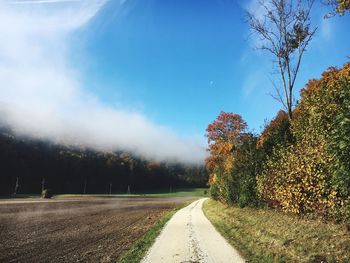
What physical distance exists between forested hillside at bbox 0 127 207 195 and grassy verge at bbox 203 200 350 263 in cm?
7943

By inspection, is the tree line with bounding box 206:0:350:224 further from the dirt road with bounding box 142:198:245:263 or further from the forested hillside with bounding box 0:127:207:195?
the forested hillside with bounding box 0:127:207:195

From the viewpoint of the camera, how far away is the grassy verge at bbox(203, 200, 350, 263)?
35.4 ft

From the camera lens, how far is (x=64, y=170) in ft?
392

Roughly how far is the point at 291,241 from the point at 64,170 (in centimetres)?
11477

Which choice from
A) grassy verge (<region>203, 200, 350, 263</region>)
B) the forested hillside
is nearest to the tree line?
grassy verge (<region>203, 200, 350, 263</region>)

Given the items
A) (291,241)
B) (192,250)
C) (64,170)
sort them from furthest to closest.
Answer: (64,170) < (192,250) < (291,241)

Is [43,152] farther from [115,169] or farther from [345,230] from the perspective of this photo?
[345,230]

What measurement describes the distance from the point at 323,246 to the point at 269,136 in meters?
12.5

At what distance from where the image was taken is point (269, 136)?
23203 mm

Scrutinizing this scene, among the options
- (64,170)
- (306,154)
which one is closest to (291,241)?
(306,154)

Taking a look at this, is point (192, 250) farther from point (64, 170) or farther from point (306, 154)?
point (64, 170)

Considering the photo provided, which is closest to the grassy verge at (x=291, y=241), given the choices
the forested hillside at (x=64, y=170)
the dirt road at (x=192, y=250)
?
the dirt road at (x=192, y=250)

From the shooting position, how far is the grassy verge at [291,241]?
1080cm

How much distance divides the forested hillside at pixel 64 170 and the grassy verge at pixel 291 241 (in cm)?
7943
